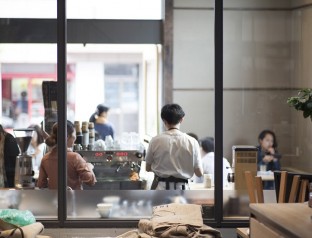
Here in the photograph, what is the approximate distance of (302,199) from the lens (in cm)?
373

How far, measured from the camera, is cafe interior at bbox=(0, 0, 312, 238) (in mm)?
4773

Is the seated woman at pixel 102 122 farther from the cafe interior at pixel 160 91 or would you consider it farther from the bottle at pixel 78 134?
the bottle at pixel 78 134

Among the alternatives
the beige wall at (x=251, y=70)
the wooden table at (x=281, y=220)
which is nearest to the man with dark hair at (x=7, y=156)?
the beige wall at (x=251, y=70)

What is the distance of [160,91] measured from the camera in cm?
773

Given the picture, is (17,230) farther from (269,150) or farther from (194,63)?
(194,63)

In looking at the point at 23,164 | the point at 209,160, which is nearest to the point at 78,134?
the point at 23,164

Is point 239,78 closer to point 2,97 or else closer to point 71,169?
point 71,169

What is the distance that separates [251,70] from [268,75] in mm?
190

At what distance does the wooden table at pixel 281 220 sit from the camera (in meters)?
2.74

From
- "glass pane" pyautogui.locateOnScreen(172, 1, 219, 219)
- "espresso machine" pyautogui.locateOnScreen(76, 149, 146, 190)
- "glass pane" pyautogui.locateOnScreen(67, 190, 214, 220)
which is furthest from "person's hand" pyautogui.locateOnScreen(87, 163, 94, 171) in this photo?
"glass pane" pyautogui.locateOnScreen(172, 1, 219, 219)

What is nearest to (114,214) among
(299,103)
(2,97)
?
(299,103)

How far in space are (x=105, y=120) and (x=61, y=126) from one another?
2.27 meters

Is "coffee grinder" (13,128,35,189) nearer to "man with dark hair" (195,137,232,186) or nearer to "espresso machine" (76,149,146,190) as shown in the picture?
"espresso machine" (76,149,146,190)

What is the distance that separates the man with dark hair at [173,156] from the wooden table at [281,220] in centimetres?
192
